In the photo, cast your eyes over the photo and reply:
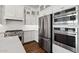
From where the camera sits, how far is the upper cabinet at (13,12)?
3.12 metres

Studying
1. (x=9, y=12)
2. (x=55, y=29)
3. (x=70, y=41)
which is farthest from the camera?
(x=9, y=12)

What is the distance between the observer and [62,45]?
1.70 metres

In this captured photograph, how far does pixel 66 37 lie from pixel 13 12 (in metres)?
2.52

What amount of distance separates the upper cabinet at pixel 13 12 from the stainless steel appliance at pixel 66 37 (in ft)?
6.83

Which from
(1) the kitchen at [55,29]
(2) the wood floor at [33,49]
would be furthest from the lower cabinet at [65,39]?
(2) the wood floor at [33,49]

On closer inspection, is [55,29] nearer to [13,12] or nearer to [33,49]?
[33,49]

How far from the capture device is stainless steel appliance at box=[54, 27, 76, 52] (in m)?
1.39

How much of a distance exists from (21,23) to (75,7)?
300 centimetres

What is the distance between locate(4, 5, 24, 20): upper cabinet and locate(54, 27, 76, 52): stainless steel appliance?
2.08m

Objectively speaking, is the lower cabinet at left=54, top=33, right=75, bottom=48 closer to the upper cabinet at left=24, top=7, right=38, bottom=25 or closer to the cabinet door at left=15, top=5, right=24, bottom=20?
the cabinet door at left=15, top=5, right=24, bottom=20

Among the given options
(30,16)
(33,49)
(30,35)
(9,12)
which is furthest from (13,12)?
(33,49)

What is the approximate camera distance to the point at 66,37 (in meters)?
1.56
